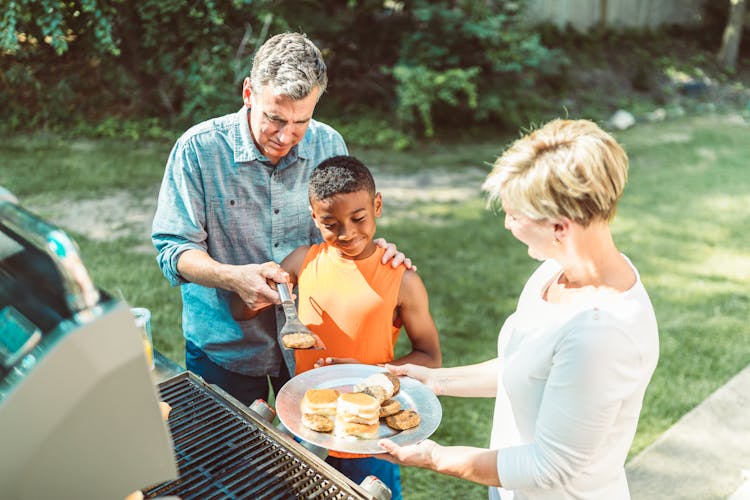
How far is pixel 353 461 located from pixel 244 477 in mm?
729

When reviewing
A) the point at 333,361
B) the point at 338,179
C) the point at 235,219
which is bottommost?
the point at 333,361

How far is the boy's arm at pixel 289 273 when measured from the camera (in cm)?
225

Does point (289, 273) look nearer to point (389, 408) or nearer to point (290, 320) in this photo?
point (290, 320)

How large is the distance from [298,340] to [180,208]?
654 millimetres

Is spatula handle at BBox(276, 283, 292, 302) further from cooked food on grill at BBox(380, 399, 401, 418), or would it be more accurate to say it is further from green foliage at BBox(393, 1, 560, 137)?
green foliage at BBox(393, 1, 560, 137)

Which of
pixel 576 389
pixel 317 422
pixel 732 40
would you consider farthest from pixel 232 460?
pixel 732 40

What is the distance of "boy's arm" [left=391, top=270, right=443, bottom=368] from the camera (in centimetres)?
213

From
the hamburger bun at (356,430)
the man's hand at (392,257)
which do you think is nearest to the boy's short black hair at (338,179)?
the man's hand at (392,257)

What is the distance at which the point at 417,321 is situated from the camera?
214 centimetres

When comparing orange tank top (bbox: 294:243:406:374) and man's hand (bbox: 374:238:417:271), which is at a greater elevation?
man's hand (bbox: 374:238:417:271)

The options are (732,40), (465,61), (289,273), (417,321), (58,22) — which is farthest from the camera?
(732,40)

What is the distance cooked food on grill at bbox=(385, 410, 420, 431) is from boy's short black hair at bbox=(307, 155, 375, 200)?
0.72 meters

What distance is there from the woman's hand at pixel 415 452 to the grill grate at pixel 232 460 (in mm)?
195

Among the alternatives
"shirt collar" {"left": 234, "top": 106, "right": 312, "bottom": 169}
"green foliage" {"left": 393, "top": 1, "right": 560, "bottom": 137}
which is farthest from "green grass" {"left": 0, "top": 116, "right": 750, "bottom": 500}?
"shirt collar" {"left": 234, "top": 106, "right": 312, "bottom": 169}
